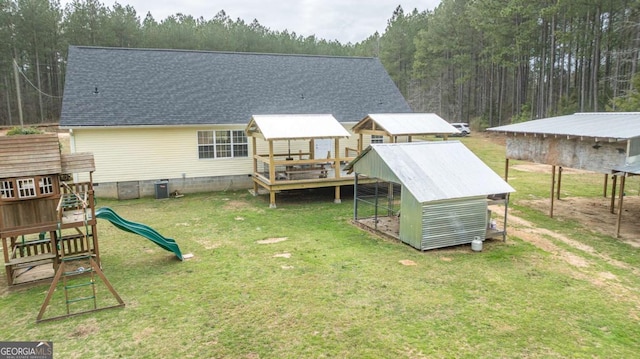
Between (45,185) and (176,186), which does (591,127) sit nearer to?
(45,185)

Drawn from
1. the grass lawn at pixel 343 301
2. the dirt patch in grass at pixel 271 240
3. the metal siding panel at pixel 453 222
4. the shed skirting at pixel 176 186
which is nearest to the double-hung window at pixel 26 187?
the grass lawn at pixel 343 301

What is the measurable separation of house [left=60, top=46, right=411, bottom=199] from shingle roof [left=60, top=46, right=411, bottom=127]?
44mm

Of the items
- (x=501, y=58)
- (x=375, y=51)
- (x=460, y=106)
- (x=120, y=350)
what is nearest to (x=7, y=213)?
(x=120, y=350)

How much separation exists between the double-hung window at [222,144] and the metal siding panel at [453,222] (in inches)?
427

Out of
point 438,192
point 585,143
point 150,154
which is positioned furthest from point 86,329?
point 585,143

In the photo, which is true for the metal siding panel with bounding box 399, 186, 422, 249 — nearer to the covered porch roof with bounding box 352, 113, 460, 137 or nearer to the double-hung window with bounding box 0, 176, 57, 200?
the covered porch roof with bounding box 352, 113, 460, 137

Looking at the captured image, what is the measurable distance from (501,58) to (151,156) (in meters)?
32.2

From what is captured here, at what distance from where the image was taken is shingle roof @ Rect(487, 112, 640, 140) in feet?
36.7

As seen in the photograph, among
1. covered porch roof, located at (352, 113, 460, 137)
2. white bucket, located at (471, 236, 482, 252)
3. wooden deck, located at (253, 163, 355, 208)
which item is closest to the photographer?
white bucket, located at (471, 236, 482, 252)

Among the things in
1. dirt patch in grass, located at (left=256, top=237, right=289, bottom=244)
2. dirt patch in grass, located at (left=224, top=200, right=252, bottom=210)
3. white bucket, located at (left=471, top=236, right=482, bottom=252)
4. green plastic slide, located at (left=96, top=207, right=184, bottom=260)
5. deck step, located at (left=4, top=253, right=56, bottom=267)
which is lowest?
dirt patch in grass, located at (left=256, top=237, right=289, bottom=244)

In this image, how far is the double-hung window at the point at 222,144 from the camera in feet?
58.1

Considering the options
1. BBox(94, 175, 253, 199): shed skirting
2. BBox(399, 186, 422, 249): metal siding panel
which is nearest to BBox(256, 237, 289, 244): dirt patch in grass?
BBox(399, 186, 422, 249): metal siding panel

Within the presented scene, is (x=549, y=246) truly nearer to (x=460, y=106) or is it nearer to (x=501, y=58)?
(x=501, y=58)

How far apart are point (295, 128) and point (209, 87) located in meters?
6.39
